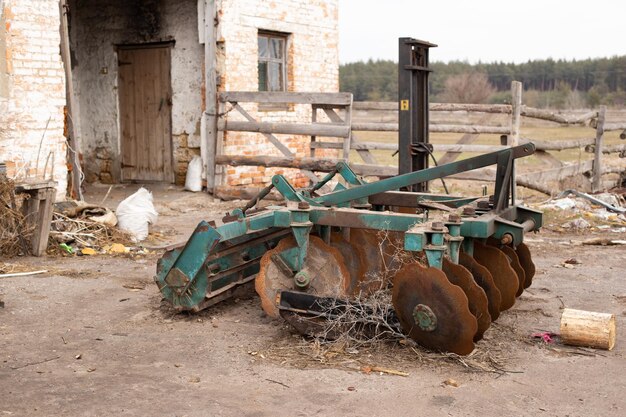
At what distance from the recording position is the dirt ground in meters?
4.66

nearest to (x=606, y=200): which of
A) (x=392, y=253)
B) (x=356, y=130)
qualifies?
(x=356, y=130)

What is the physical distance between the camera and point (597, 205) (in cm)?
1227

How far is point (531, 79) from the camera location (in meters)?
72.9

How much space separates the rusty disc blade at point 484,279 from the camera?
5863mm

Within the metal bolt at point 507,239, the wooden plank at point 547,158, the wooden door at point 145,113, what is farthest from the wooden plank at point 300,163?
the metal bolt at point 507,239

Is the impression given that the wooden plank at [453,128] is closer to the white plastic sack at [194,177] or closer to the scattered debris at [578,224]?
the scattered debris at [578,224]

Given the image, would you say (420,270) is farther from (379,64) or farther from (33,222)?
(379,64)

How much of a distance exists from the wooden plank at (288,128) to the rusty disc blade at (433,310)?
7.48 m

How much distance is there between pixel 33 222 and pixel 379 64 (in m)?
75.0

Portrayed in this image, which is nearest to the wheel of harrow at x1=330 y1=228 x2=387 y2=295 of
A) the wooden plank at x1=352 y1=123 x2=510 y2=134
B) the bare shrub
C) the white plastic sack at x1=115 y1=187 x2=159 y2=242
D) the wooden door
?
the white plastic sack at x1=115 y1=187 x2=159 y2=242

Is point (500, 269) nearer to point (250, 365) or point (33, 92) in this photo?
point (250, 365)

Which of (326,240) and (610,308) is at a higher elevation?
(326,240)

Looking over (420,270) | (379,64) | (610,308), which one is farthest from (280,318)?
(379,64)

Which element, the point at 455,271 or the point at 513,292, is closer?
the point at 455,271
